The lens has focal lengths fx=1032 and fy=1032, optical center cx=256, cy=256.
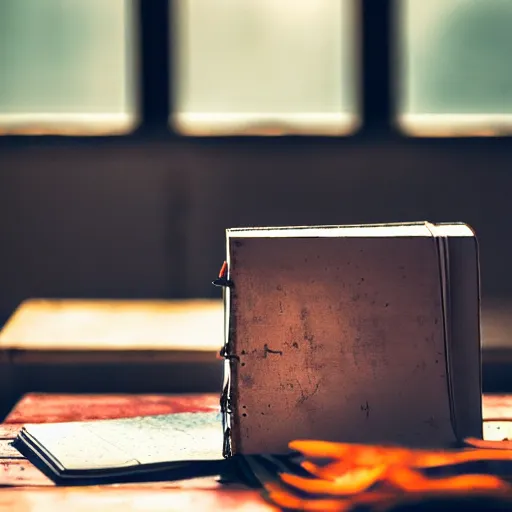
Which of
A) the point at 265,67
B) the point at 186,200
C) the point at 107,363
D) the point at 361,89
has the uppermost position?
the point at 265,67

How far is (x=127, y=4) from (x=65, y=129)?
0.57m

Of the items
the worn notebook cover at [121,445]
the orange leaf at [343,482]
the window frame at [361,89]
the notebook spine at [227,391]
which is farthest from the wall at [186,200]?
the orange leaf at [343,482]

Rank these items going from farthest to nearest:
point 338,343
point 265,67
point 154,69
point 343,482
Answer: point 265,67, point 154,69, point 338,343, point 343,482

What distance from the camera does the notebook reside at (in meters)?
1.48

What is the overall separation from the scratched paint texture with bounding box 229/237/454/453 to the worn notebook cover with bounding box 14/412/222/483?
90 millimetres

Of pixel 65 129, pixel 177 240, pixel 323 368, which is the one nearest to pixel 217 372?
pixel 323 368

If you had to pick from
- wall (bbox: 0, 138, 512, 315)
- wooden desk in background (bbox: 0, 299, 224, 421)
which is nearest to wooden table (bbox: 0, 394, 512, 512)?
wooden desk in background (bbox: 0, 299, 224, 421)

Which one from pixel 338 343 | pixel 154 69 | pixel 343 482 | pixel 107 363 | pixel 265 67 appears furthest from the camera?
pixel 265 67

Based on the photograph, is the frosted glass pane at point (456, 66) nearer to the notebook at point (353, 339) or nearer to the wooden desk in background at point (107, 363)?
the wooden desk in background at point (107, 363)

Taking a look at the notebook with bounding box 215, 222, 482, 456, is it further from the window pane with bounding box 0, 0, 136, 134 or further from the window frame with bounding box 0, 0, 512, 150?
the window pane with bounding box 0, 0, 136, 134

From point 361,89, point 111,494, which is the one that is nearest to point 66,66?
point 361,89

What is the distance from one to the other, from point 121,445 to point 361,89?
289 centimetres

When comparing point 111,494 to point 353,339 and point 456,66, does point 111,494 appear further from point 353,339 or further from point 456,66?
point 456,66

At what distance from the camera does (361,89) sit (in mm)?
4188
